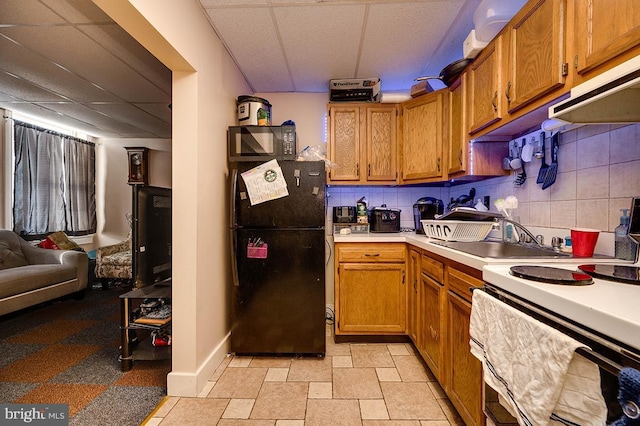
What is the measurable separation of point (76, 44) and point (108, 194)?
3400 millimetres

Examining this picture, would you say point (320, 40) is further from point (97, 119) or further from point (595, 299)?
point (97, 119)

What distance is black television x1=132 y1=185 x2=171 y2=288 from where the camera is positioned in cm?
181

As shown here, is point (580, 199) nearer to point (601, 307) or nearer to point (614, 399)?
point (601, 307)

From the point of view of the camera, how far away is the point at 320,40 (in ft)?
7.03

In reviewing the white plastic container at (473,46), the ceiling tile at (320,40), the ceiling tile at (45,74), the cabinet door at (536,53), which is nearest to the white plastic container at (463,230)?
the cabinet door at (536,53)

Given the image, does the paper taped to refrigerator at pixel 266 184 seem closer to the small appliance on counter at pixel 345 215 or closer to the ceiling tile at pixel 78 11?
the small appliance on counter at pixel 345 215

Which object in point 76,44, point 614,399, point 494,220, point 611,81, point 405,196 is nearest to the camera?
point 614,399

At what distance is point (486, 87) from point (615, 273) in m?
1.29

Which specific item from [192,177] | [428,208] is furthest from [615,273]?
[192,177]

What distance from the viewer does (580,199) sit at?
4.93 feet

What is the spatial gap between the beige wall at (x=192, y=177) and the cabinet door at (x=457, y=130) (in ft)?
5.96

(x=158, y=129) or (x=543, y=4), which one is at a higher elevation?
(x=158, y=129)

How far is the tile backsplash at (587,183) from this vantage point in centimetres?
129

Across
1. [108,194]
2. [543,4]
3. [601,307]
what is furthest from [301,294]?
[108,194]
